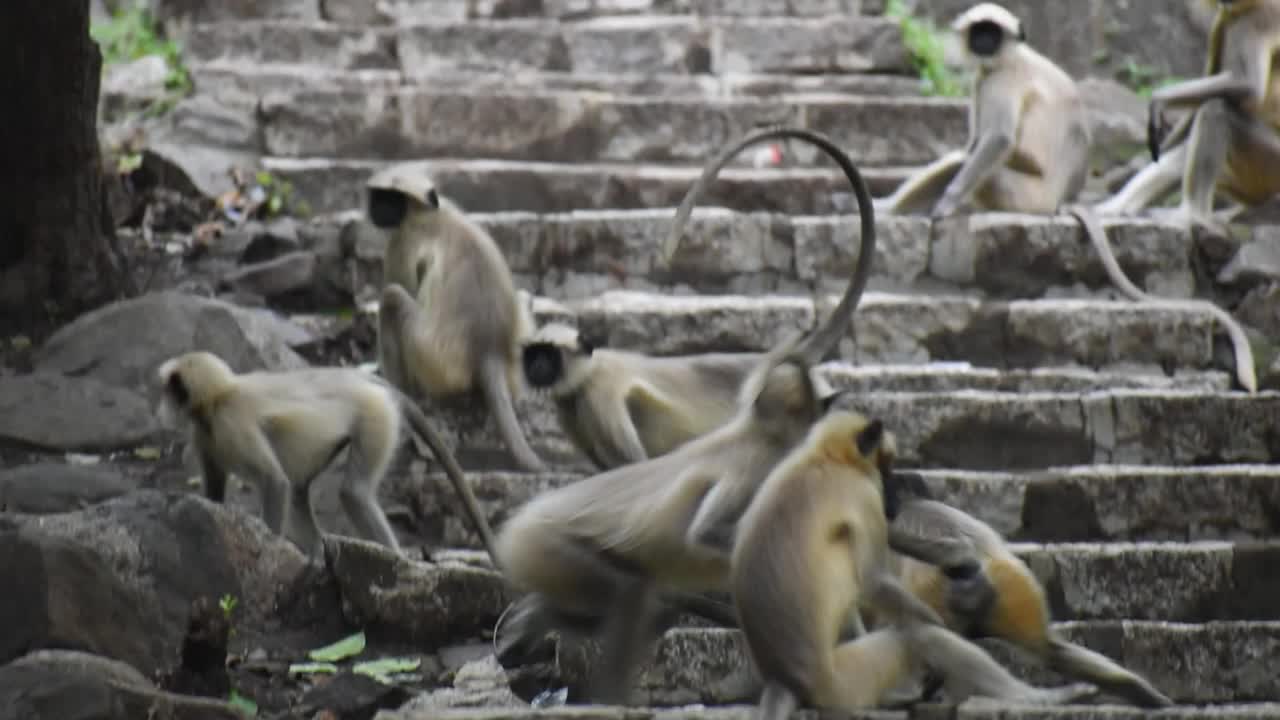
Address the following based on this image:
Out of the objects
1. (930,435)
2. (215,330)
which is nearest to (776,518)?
(930,435)

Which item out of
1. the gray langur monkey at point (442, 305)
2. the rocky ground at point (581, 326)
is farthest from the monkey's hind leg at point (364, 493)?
the gray langur monkey at point (442, 305)

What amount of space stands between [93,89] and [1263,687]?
535 cm

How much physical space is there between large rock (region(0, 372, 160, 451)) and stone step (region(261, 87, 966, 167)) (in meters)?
2.64

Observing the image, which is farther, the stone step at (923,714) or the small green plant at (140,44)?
the small green plant at (140,44)

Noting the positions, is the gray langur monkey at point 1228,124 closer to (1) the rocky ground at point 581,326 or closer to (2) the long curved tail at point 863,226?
(1) the rocky ground at point 581,326

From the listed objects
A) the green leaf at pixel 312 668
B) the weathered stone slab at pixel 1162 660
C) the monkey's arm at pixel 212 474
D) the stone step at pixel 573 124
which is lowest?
the green leaf at pixel 312 668

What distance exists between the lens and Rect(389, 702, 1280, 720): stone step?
13.5ft

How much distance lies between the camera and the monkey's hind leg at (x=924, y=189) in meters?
9.38

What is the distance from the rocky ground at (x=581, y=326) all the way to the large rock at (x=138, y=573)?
1 cm

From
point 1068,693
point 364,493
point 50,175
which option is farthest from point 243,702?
point 50,175

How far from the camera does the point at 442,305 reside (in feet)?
24.9

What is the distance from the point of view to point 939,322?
25.9 feet

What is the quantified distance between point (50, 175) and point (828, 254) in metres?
3.17

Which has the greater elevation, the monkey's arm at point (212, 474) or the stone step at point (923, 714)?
the stone step at point (923, 714)
